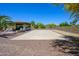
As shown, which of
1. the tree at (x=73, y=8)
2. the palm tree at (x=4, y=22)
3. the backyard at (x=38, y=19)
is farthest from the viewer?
the palm tree at (x=4, y=22)

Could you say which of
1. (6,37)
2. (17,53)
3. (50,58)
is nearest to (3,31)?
(6,37)

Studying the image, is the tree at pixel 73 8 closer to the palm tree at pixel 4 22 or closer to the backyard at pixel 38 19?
the backyard at pixel 38 19

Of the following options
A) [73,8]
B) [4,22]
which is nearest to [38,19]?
[73,8]

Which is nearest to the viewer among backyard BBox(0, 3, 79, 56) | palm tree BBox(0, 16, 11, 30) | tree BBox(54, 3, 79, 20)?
tree BBox(54, 3, 79, 20)

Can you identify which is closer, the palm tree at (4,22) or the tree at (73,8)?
the tree at (73,8)

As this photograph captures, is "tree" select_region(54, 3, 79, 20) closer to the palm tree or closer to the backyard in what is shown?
the backyard

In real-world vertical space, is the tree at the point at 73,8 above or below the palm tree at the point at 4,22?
above

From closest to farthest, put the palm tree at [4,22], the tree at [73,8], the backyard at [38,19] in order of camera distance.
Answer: the tree at [73,8]
the backyard at [38,19]
the palm tree at [4,22]

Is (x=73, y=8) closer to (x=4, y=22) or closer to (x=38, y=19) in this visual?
(x=38, y=19)

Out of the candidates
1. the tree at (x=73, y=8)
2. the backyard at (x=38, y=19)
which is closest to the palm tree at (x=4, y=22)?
the backyard at (x=38, y=19)

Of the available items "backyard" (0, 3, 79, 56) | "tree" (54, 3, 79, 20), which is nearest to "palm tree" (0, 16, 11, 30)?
"backyard" (0, 3, 79, 56)

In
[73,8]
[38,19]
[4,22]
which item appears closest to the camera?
[73,8]

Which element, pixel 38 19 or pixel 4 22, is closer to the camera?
pixel 38 19

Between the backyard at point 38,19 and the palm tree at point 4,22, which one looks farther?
the palm tree at point 4,22
